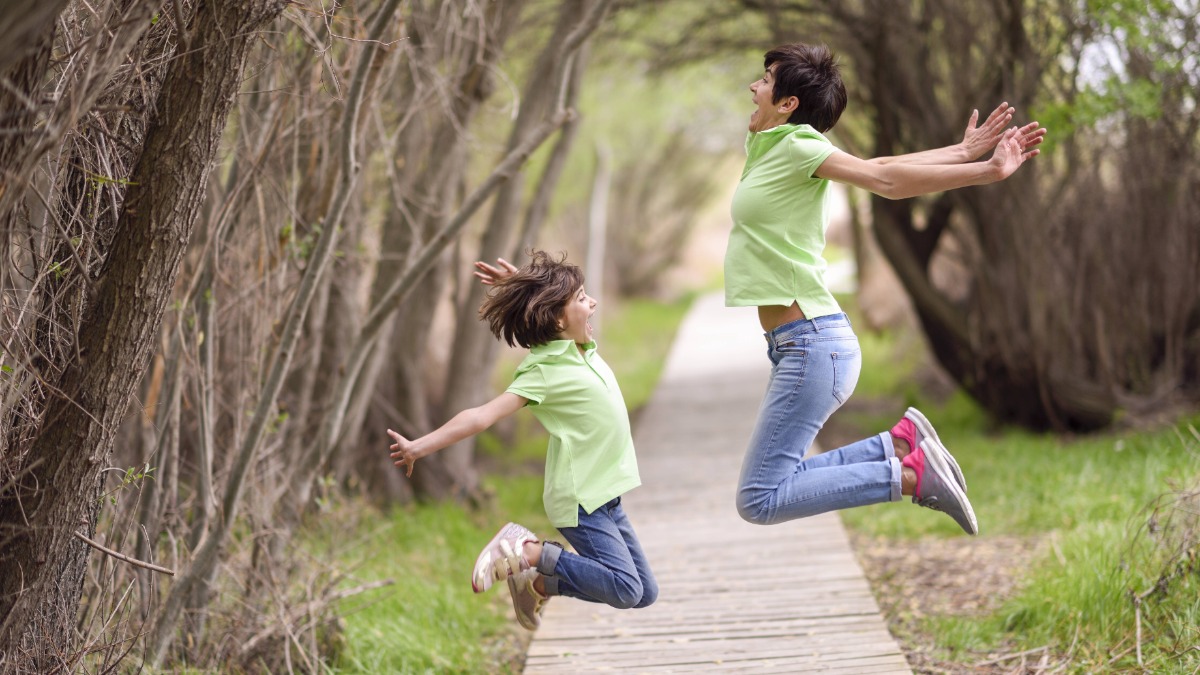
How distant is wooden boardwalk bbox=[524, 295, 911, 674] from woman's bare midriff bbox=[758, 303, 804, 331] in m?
1.42

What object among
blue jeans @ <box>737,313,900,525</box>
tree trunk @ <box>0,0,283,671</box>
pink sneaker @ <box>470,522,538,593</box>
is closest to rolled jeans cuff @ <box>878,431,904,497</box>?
blue jeans @ <box>737,313,900,525</box>

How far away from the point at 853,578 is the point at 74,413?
12.0 ft

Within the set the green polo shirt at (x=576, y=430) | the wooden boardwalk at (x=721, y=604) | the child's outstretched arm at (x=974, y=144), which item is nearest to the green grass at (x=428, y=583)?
the wooden boardwalk at (x=721, y=604)

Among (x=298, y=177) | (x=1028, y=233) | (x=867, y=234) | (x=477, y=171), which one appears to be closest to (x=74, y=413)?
(x=298, y=177)

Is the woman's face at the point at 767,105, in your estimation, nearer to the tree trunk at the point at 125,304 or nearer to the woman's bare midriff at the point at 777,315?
the woman's bare midriff at the point at 777,315

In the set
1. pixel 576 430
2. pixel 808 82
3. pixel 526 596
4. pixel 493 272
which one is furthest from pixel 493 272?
pixel 808 82

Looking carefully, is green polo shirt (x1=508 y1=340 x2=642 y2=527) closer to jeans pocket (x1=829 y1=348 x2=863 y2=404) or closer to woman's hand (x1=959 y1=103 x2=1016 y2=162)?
jeans pocket (x1=829 y1=348 x2=863 y2=404)

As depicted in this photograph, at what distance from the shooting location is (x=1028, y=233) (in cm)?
827

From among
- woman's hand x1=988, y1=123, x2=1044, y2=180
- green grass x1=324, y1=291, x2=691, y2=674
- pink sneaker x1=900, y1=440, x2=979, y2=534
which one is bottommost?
green grass x1=324, y1=291, x2=691, y2=674

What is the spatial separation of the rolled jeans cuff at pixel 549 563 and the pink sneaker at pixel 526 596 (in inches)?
1.5

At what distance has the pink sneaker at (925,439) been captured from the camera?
146 inches

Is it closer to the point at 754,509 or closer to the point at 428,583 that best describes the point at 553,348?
the point at 754,509

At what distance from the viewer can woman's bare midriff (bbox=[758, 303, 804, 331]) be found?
364 cm

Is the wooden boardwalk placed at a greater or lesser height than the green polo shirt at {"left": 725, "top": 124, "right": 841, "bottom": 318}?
lesser
